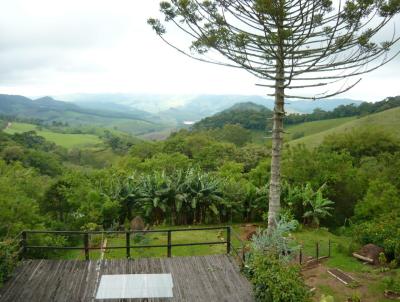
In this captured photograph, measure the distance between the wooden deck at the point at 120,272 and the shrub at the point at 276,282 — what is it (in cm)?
55

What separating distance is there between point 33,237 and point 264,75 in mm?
8271

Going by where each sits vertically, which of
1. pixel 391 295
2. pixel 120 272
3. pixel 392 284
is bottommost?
pixel 391 295

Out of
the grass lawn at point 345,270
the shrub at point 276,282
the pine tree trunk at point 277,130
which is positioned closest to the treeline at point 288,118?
the grass lawn at point 345,270

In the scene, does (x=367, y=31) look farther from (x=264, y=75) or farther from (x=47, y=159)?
(x=47, y=159)

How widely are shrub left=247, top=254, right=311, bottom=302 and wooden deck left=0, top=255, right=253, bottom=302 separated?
550mm

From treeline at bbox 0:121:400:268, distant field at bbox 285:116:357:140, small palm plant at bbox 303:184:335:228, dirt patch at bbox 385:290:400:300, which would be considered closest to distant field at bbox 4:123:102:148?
distant field at bbox 285:116:357:140

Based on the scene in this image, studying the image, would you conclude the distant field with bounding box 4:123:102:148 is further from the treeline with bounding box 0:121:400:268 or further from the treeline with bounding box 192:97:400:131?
the treeline with bounding box 0:121:400:268

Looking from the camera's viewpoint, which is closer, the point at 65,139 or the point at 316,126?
the point at 316,126

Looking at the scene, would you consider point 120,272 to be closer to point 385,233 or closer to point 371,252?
point 371,252

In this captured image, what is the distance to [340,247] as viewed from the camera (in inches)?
597

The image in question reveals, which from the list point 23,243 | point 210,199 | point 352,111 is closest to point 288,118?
point 352,111

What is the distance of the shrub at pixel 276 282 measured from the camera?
7441mm

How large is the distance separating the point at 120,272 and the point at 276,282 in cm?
382

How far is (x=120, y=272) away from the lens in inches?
378
